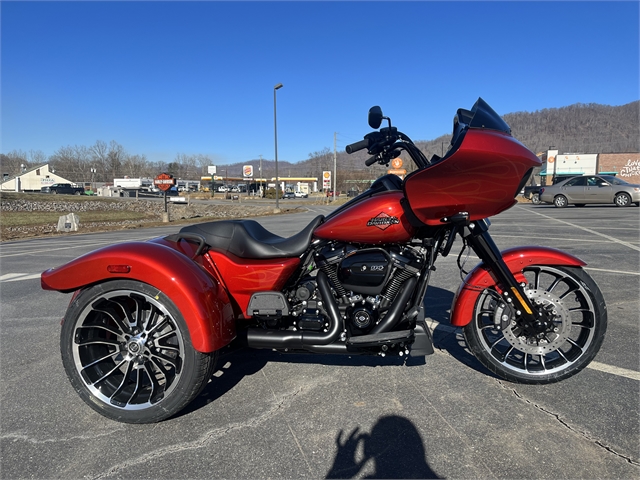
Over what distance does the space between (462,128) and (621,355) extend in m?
2.28

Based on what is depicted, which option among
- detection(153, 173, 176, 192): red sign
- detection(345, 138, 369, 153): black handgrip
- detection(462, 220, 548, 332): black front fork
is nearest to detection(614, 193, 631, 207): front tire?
detection(462, 220, 548, 332): black front fork

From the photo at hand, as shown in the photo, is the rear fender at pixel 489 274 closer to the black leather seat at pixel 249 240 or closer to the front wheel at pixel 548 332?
the front wheel at pixel 548 332

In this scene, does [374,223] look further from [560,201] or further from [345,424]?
[560,201]

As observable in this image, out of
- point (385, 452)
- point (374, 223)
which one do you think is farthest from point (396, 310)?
point (385, 452)

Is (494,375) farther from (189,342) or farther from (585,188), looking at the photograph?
(585,188)

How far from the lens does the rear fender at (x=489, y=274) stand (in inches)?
114

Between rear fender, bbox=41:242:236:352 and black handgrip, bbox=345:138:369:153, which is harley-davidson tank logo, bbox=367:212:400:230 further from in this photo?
rear fender, bbox=41:242:236:352

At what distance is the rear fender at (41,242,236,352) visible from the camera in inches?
100

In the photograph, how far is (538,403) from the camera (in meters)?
2.67

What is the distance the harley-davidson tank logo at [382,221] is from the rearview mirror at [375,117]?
655 mm

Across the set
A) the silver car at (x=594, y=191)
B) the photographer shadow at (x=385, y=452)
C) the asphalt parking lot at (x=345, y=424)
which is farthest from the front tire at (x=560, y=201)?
the photographer shadow at (x=385, y=452)

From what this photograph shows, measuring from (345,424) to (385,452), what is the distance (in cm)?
33

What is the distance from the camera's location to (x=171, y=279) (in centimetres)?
257

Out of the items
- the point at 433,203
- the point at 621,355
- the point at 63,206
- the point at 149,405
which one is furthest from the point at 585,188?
the point at 63,206
